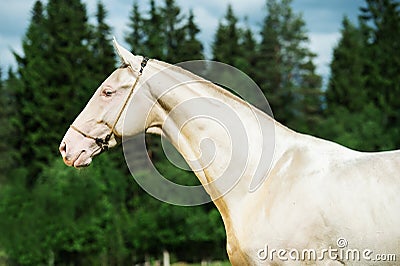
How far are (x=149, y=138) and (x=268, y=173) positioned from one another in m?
30.3

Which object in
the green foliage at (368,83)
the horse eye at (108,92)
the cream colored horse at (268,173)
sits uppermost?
the green foliage at (368,83)

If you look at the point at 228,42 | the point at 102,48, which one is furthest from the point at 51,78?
the point at 228,42

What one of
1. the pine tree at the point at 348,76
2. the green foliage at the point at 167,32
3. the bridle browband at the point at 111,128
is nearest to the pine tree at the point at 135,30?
the green foliage at the point at 167,32

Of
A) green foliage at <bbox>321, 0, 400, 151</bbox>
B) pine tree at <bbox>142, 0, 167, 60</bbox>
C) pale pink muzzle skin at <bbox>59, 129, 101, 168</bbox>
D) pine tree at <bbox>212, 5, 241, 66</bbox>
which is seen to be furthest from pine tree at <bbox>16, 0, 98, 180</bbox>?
pale pink muzzle skin at <bbox>59, 129, 101, 168</bbox>

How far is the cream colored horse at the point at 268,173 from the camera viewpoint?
379cm

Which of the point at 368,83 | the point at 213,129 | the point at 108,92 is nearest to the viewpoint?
the point at 213,129

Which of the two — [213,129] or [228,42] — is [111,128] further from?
[228,42]

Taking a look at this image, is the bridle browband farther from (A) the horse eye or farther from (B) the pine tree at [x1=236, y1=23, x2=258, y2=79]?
(B) the pine tree at [x1=236, y1=23, x2=258, y2=79]

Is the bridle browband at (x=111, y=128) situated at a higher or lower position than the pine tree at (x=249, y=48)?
lower

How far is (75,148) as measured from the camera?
4.52 m

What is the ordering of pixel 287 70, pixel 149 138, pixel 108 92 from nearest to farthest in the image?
pixel 108 92 → pixel 149 138 → pixel 287 70

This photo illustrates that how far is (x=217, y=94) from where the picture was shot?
4457 millimetres

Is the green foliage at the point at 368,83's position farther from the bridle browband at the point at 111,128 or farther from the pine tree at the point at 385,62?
the bridle browband at the point at 111,128

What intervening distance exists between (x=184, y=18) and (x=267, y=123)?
38177mm
